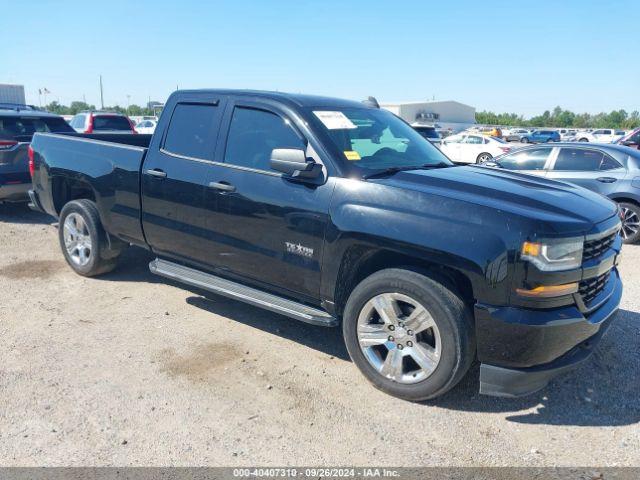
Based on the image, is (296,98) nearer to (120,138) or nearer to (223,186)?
(223,186)

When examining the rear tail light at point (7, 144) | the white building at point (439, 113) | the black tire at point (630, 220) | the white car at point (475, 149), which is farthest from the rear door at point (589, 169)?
the white building at point (439, 113)

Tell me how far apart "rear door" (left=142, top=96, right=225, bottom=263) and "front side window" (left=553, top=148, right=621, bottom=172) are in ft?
22.1

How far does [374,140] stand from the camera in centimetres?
427

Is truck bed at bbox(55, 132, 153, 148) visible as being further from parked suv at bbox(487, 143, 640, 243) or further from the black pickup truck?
parked suv at bbox(487, 143, 640, 243)

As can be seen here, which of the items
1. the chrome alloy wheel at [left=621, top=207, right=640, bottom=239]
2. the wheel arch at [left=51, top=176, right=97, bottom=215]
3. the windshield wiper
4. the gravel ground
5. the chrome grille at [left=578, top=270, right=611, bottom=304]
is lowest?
the gravel ground

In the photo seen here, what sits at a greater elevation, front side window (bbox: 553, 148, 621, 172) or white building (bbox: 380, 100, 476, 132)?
white building (bbox: 380, 100, 476, 132)

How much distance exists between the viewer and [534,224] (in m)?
3.04

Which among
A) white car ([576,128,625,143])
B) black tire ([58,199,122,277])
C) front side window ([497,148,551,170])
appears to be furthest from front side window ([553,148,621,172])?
white car ([576,128,625,143])

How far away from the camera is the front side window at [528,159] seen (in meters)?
9.38

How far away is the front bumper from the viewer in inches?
120

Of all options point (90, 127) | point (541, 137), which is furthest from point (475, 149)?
point (541, 137)

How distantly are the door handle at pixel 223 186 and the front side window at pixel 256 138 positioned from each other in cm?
19

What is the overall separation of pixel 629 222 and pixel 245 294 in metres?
6.87

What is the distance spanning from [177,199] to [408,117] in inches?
2973
